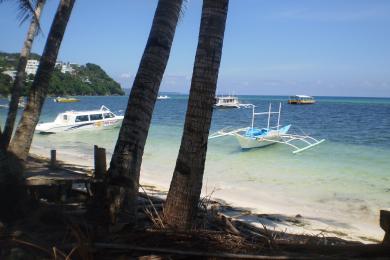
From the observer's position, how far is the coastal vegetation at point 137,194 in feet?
13.6

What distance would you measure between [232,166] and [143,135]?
49.0 ft

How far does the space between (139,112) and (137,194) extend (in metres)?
1.03

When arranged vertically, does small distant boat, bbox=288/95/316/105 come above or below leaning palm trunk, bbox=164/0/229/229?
above

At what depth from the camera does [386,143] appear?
28734mm

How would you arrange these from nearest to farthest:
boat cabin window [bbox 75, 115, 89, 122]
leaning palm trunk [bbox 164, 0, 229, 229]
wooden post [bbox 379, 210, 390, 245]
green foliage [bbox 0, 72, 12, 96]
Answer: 1. wooden post [bbox 379, 210, 390, 245]
2. leaning palm trunk [bbox 164, 0, 229, 229]
3. boat cabin window [bbox 75, 115, 89, 122]
4. green foliage [bbox 0, 72, 12, 96]

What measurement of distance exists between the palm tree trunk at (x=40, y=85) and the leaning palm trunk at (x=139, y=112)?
2327 millimetres

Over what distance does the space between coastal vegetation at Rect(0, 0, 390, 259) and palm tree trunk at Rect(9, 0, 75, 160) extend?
0.02 meters

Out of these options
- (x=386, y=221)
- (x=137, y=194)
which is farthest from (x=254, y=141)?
(x=386, y=221)

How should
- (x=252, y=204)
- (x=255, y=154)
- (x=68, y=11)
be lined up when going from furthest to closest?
(x=255, y=154), (x=252, y=204), (x=68, y=11)

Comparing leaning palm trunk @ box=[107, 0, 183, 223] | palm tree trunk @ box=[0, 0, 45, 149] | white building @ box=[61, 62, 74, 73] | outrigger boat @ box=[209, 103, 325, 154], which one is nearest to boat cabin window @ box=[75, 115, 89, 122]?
outrigger boat @ box=[209, 103, 325, 154]

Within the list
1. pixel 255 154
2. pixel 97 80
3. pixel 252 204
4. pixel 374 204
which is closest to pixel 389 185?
pixel 374 204

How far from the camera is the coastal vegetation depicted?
4152mm

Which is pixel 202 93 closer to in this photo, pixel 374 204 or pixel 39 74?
pixel 39 74

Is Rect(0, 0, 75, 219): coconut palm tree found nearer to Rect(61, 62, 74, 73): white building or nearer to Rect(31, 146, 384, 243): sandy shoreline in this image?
Rect(31, 146, 384, 243): sandy shoreline
